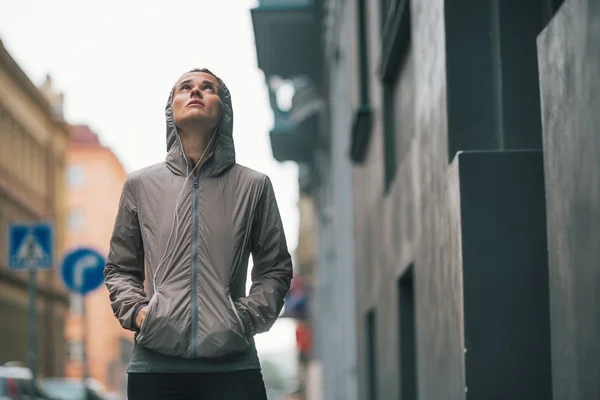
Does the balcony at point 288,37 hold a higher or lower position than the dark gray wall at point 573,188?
higher

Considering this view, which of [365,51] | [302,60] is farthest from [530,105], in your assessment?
[302,60]

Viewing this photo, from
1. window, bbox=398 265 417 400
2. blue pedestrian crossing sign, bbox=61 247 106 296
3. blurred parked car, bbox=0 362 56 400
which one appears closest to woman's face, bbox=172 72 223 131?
window, bbox=398 265 417 400

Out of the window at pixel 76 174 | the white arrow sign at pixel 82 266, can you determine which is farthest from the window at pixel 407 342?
the window at pixel 76 174

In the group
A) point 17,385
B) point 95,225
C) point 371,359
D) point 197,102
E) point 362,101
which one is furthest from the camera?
point 95,225

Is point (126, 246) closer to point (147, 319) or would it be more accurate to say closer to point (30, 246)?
point (147, 319)

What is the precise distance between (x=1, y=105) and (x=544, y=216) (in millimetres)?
48429

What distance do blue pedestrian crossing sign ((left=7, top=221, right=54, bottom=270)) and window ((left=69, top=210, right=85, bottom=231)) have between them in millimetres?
78033

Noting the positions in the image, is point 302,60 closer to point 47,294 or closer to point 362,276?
point 362,276

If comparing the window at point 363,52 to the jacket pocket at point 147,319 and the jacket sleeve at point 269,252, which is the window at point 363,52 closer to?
the jacket sleeve at point 269,252

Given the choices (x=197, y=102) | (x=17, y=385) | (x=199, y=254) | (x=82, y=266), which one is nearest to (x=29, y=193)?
(x=17, y=385)

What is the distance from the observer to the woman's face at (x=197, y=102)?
421 cm

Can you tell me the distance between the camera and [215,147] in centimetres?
429

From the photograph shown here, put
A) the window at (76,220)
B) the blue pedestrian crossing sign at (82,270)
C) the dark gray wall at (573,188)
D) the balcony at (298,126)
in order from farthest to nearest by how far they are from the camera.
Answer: the window at (76,220)
the balcony at (298,126)
the blue pedestrian crossing sign at (82,270)
the dark gray wall at (573,188)

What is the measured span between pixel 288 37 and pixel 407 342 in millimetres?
13969
